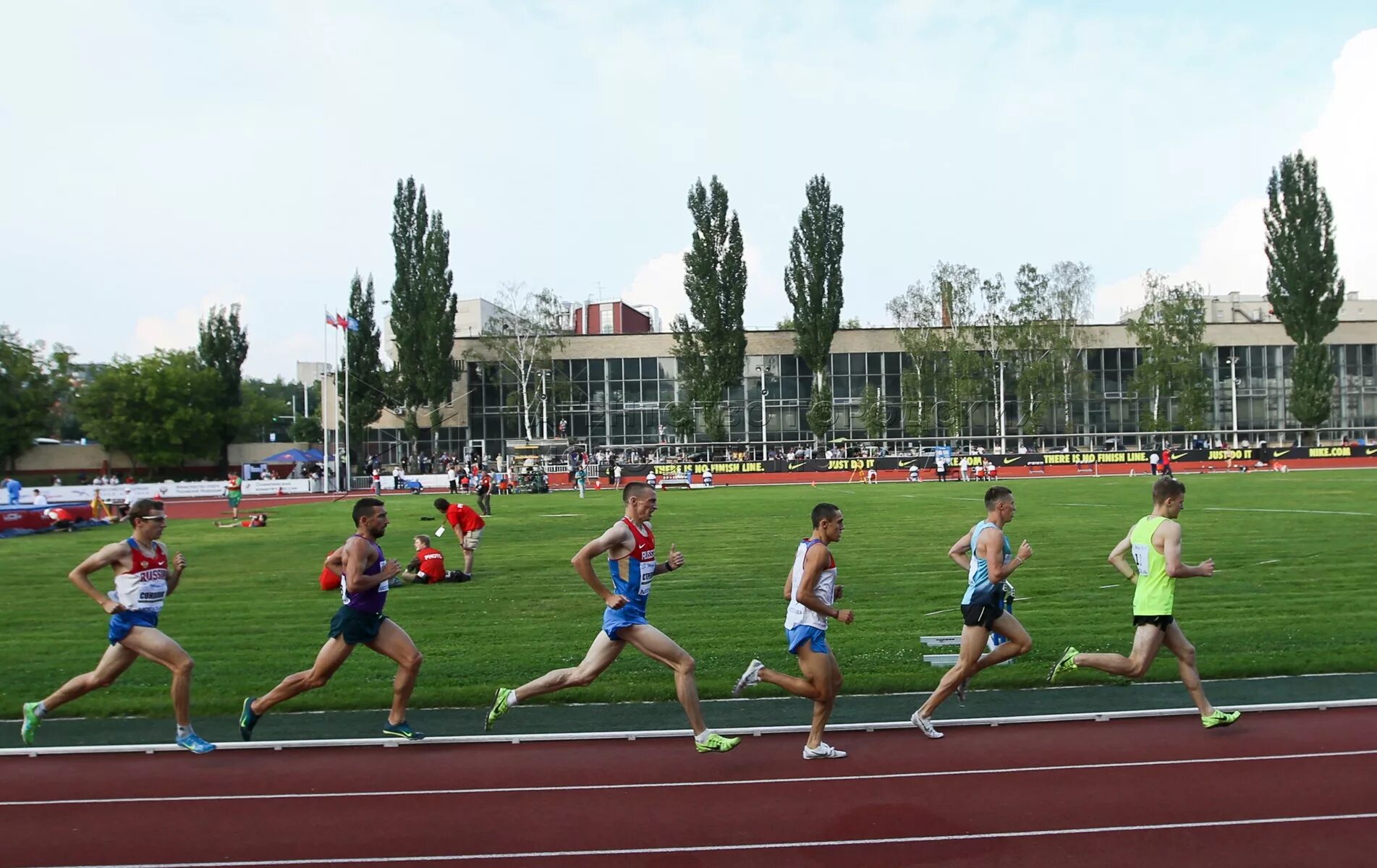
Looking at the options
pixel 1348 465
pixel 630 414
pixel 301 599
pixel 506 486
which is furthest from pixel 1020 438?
pixel 301 599

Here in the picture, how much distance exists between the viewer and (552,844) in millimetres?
5957

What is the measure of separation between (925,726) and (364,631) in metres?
4.25

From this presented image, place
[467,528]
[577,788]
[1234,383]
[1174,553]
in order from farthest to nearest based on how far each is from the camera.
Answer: [1234,383]
[467,528]
[1174,553]
[577,788]

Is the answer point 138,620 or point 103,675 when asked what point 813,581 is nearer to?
point 138,620

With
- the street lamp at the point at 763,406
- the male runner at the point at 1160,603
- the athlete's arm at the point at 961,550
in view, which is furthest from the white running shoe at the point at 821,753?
the street lamp at the point at 763,406

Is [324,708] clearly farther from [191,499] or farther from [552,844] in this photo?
[191,499]

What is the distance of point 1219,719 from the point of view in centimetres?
780

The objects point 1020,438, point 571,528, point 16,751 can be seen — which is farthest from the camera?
point 1020,438

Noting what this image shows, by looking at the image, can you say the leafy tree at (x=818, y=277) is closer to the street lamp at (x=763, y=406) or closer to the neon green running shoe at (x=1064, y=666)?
the street lamp at (x=763, y=406)

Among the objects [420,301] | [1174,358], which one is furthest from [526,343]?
[1174,358]

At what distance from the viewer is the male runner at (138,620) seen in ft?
25.1

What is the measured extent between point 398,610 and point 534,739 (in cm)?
696

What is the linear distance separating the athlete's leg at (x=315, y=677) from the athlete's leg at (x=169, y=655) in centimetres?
49

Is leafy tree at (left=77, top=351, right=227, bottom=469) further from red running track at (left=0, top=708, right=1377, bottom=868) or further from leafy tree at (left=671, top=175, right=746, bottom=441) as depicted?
red running track at (left=0, top=708, right=1377, bottom=868)
